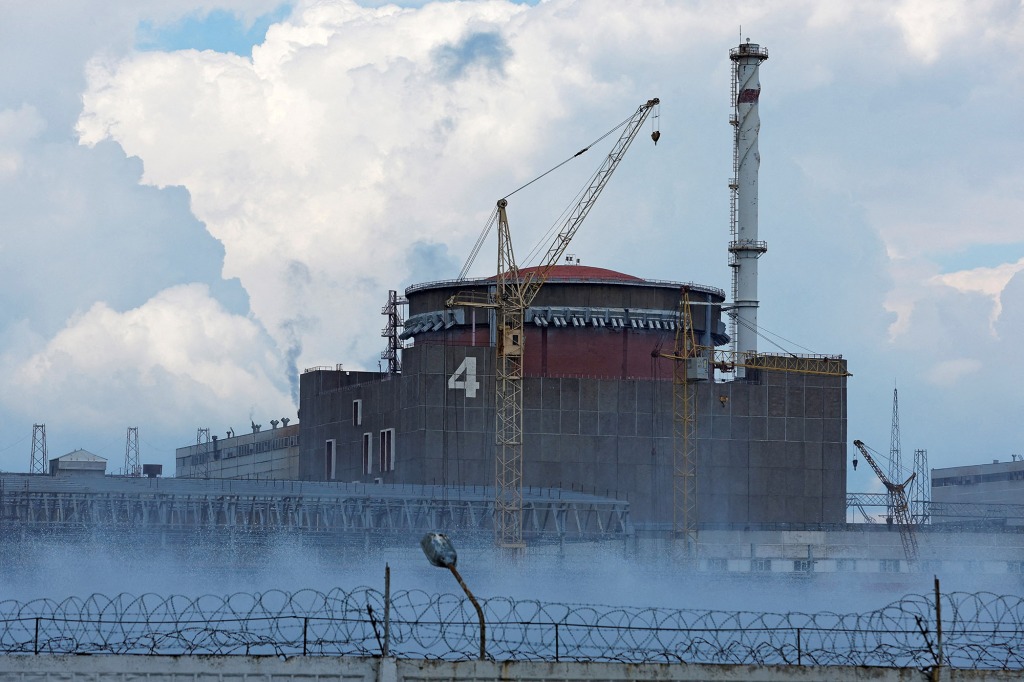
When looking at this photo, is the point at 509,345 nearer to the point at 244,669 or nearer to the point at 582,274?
the point at 582,274

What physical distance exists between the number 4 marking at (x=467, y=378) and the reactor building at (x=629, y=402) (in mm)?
93

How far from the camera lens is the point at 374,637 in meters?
42.8

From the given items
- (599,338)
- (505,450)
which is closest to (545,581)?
(505,450)

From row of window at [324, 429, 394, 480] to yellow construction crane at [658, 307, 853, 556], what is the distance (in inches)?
1067

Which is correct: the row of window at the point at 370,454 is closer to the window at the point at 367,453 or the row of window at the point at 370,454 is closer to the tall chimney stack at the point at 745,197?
the window at the point at 367,453

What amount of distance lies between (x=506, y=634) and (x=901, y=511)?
403ft

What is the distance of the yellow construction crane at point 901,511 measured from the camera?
154 m

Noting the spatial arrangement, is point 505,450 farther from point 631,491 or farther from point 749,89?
point 749,89

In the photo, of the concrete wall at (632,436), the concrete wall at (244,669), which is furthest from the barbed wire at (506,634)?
the concrete wall at (632,436)

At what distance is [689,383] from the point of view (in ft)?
508

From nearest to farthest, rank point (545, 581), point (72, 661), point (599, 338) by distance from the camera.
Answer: point (72, 661) → point (545, 581) → point (599, 338)

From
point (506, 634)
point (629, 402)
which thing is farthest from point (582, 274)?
point (506, 634)

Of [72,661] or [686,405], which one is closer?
[72,661]

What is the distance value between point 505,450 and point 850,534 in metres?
33.7
